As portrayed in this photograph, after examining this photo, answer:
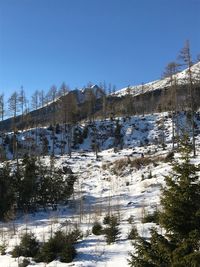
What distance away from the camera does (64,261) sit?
11.6 metres

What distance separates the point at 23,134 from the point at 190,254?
6203 centimetres

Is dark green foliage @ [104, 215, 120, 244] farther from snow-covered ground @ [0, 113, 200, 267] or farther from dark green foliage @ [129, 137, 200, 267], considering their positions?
dark green foliage @ [129, 137, 200, 267]

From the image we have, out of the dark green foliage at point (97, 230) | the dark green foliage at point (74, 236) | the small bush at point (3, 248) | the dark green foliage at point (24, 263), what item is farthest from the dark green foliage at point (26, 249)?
the dark green foliage at point (97, 230)

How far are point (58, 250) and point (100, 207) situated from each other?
802 cm

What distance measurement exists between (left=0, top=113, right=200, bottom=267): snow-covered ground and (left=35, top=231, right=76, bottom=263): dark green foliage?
0.72 feet

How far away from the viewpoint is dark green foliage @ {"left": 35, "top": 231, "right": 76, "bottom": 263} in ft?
38.6

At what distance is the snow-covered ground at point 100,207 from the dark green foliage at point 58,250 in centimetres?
22

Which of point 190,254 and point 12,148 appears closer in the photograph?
point 190,254

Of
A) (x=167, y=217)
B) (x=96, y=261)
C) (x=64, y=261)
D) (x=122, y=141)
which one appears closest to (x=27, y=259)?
(x=64, y=261)

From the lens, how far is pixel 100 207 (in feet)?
66.2

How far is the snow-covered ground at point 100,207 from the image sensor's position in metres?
12.0

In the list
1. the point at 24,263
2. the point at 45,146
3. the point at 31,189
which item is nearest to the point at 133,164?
the point at 31,189

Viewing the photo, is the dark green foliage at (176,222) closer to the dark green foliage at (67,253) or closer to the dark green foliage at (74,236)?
the dark green foliage at (67,253)

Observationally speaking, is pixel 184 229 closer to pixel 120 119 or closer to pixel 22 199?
pixel 22 199
